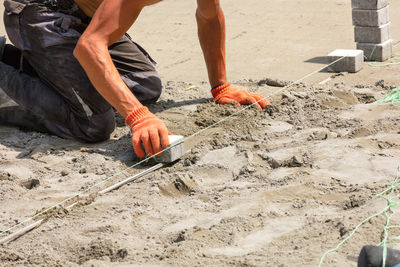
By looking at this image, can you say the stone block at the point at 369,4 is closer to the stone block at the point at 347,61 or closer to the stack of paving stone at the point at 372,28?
the stack of paving stone at the point at 372,28

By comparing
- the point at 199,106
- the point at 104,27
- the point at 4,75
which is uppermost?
the point at 104,27

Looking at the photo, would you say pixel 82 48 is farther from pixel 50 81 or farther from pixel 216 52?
pixel 216 52

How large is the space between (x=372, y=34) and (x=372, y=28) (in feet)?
0.18

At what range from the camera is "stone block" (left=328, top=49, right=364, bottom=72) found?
15.8 feet

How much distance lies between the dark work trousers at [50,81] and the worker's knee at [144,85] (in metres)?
0.42

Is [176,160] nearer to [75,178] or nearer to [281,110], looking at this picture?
[75,178]

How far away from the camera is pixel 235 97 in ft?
13.7

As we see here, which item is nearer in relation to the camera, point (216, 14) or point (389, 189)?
point (389, 189)

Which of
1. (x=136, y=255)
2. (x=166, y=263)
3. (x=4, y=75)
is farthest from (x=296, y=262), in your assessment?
(x=4, y=75)

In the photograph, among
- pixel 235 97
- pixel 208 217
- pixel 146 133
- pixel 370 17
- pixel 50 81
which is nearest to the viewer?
pixel 208 217

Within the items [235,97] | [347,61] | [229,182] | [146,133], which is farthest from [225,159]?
[347,61]

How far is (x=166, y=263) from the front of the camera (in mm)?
2393

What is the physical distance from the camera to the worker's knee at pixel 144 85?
4.36m

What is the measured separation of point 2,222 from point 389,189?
178cm
